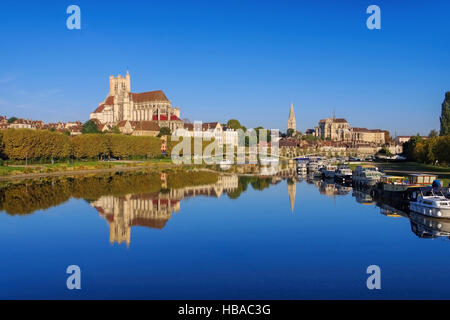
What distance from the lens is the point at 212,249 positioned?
1744cm

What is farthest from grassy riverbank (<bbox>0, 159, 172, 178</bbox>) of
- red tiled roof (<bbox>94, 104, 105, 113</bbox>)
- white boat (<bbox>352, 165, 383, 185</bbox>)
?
red tiled roof (<bbox>94, 104, 105, 113</bbox>)

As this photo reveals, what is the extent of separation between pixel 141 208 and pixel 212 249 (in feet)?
37.8

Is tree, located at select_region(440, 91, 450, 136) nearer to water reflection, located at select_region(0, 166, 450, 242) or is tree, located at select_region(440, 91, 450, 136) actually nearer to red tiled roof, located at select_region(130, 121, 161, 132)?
water reflection, located at select_region(0, 166, 450, 242)

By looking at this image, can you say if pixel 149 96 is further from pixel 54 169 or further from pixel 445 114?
pixel 54 169

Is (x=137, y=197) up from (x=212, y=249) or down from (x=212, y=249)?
up

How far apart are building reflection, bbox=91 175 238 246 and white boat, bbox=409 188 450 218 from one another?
14.8 m

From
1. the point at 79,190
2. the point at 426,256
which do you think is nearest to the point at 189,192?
the point at 79,190

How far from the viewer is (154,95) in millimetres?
146375

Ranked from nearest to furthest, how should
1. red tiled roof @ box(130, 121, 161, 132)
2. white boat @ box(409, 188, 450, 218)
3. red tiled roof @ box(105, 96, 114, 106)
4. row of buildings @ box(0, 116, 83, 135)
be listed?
1. white boat @ box(409, 188, 450, 218)
2. red tiled roof @ box(130, 121, 161, 132)
3. row of buildings @ box(0, 116, 83, 135)
4. red tiled roof @ box(105, 96, 114, 106)

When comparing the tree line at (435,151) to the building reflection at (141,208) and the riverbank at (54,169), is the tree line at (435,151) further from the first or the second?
the riverbank at (54,169)

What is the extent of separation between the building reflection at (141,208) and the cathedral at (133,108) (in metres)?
98.6

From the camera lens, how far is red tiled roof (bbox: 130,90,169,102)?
14462 cm

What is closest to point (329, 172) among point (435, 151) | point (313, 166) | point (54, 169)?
point (313, 166)
